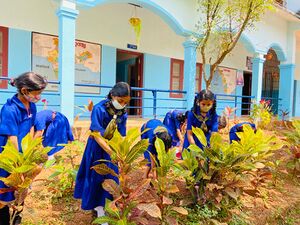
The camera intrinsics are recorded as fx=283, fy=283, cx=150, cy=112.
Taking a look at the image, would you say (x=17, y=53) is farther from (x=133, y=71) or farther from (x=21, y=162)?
(x=21, y=162)

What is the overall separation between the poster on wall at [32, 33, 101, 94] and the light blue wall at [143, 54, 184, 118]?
1.56m

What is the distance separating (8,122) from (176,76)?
7423 millimetres

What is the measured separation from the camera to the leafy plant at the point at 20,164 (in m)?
1.67

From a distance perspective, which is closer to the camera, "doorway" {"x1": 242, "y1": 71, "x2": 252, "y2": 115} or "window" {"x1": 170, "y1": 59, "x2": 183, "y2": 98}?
"window" {"x1": 170, "y1": 59, "x2": 183, "y2": 98}

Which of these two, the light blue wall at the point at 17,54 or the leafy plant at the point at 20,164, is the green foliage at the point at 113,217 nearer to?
the leafy plant at the point at 20,164

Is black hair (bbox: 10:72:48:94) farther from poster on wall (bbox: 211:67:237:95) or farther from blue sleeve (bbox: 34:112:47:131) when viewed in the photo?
poster on wall (bbox: 211:67:237:95)

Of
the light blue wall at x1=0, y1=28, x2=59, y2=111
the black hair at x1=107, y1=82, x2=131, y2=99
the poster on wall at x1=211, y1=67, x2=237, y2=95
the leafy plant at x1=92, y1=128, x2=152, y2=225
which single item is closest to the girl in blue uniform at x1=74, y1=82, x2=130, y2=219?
the black hair at x1=107, y1=82, x2=131, y2=99

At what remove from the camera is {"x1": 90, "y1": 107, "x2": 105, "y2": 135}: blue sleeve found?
2107 millimetres

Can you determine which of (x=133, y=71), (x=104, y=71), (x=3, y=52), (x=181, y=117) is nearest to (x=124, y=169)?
(x=181, y=117)

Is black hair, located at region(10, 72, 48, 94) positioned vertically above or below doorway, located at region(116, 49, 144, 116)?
below

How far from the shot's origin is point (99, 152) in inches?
88.7

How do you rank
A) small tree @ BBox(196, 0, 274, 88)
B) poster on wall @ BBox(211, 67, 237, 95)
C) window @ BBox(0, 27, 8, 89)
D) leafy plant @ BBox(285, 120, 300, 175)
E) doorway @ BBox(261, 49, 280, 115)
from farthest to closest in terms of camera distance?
doorway @ BBox(261, 49, 280, 115)
poster on wall @ BBox(211, 67, 237, 95)
window @ BBox(0, 27, 8, 89)
small tree @ BBox(196, 0, 274, 88)
leafy plant @ BBox(285, 120, 300, 175)

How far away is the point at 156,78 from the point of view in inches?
333

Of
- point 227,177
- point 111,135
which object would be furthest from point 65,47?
point 227,177
